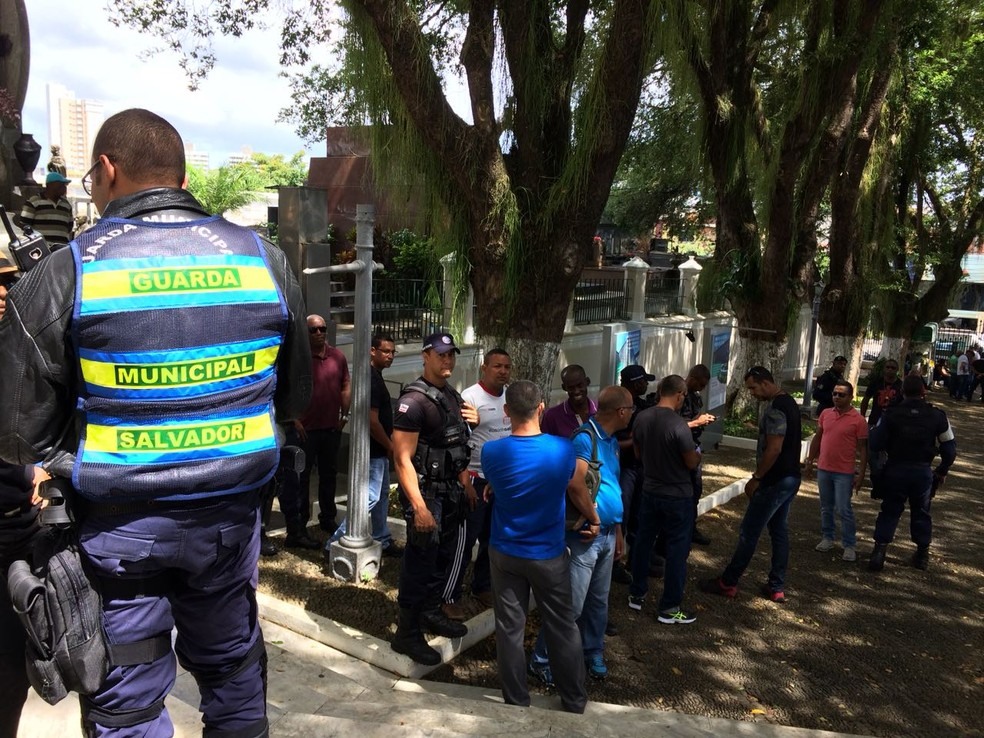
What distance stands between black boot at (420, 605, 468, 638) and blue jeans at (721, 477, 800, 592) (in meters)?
2.48

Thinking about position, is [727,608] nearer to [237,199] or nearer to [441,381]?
[441,381]

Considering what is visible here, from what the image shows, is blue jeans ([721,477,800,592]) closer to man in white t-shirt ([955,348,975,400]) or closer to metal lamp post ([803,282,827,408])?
metal lamp post ([803,282,827,408])

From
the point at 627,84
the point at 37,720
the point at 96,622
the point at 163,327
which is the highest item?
the point at 627,84

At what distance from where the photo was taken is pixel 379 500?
19.5ft

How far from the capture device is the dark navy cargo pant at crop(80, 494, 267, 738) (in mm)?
1740

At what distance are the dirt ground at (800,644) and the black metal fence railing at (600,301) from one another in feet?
24.7

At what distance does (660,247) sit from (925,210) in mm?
15415

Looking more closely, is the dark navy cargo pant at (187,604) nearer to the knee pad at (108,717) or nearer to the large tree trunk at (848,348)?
the knee pad at (108,717)

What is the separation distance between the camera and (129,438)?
1.71 meters

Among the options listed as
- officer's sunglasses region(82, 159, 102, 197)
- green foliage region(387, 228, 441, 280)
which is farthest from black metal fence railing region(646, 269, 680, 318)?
officer's sunglasses region(82, 159, 102, 197)

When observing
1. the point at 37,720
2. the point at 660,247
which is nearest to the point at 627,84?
the point at 37,720

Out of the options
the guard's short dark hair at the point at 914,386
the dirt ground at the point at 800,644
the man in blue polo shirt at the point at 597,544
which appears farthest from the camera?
the guard's short dark hair at the point at 914,386

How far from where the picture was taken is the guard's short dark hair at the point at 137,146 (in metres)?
1.84

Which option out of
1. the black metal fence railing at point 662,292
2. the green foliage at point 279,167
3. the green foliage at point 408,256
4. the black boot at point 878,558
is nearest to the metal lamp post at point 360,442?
the black boot at point 878,558
